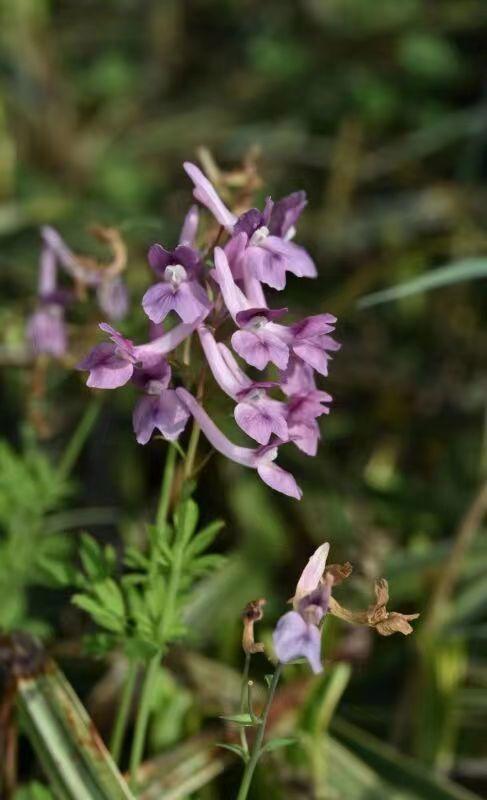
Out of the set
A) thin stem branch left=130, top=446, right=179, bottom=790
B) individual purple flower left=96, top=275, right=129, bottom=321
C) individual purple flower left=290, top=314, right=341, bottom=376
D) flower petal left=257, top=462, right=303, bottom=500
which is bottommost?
thin stem branch left=130, top=446, right=179, bottom=790

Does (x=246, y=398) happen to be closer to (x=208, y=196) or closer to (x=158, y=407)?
(x=158, y=407)

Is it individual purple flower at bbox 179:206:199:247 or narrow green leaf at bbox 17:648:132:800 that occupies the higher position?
individual purple flower at bbox 179:206:199:247

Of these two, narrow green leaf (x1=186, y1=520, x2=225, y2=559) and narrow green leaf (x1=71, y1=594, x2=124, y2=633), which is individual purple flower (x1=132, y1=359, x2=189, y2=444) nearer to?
narrow green leaf (x1=186, y1=520, x2=225, y2=559)

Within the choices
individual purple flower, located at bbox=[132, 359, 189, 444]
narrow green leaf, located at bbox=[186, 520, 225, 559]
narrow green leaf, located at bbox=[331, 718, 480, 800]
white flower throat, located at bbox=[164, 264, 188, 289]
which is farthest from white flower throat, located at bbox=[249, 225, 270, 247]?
narrow green leaf, located at bbox=[331, 718, 480, 800]

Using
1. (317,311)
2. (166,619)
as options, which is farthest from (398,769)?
(317,311)

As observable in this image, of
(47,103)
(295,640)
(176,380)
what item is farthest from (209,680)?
(47,103)

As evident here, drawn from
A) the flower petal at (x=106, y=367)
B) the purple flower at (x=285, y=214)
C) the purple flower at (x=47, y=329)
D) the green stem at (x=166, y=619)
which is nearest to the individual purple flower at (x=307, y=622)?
the green stem at (x=166, y=619)

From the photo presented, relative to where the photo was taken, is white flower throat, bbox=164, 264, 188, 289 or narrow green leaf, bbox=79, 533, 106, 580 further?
narrow green leaf, bbox=79, 533, 106, 580
